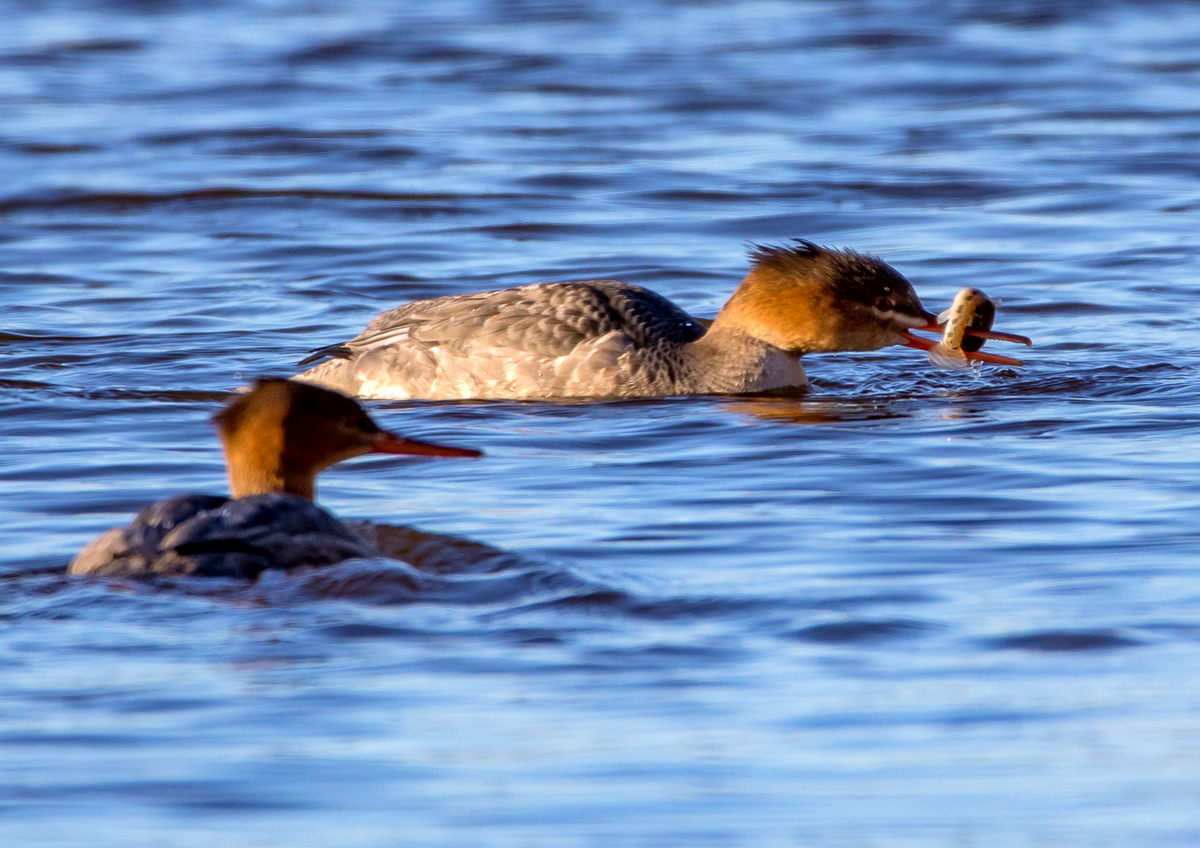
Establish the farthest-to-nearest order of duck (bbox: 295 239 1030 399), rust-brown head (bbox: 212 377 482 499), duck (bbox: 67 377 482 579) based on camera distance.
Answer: duck (bbox: 295 239 1030 399) → rust-brown head (bbox: 212 377 482 499) → duck (bbox: 67 377 482 579)

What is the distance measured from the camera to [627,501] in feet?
25.5

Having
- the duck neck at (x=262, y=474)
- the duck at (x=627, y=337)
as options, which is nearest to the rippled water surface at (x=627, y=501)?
the duck at (x=627, y=337)

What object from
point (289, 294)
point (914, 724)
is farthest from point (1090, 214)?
point (914, 724)

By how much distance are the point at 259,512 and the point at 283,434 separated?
0.69 meters

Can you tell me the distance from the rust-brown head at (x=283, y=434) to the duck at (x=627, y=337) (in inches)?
107

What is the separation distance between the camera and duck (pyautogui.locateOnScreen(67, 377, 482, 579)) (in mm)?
6281

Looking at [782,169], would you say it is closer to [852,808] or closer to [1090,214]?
[1090,214]

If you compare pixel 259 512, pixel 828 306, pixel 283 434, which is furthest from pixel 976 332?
pixel 259 512

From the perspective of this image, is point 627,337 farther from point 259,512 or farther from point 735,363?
point 259,512

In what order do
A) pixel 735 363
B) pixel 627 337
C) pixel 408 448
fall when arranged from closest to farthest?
pixel 408 448
pixel 627 337
pixel 735 363

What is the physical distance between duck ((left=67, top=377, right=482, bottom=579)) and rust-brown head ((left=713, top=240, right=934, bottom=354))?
328 cm

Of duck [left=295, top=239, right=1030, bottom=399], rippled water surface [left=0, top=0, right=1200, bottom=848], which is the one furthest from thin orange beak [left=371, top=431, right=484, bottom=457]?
duck [left=295, top=239, right=1030, bottom=399]

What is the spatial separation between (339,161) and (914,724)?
12535mm

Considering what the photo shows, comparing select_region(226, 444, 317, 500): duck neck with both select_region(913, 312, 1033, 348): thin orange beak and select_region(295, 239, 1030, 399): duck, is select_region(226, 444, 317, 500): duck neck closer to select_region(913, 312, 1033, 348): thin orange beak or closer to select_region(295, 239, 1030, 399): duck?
select_region(295, 239, 1030, 399): duck
